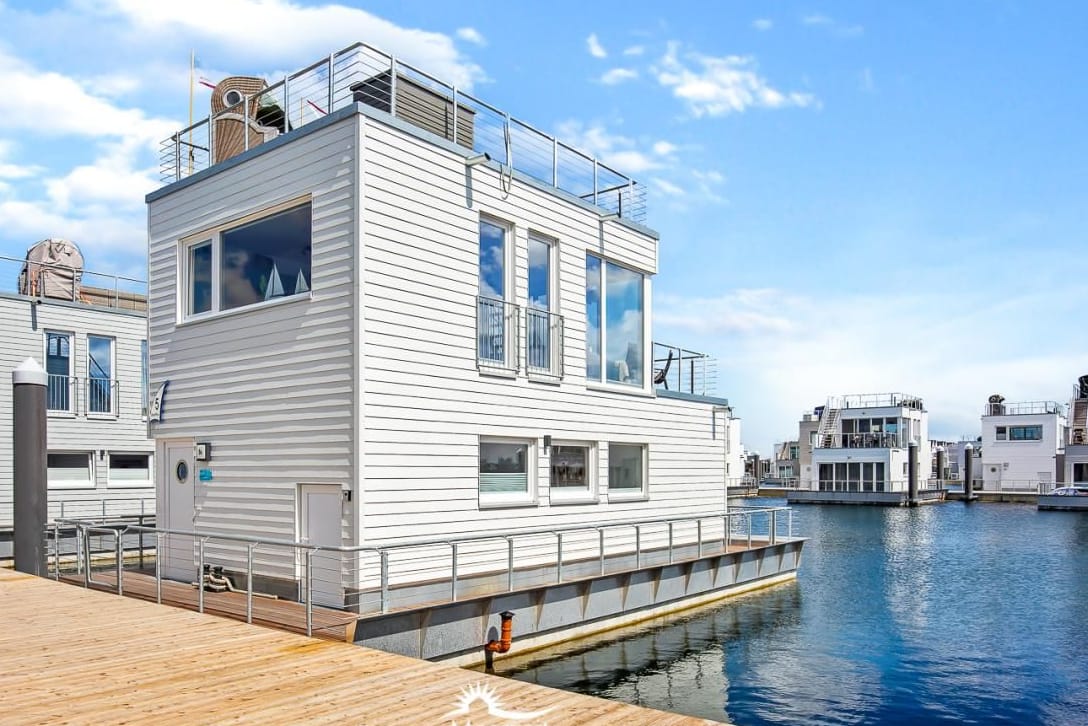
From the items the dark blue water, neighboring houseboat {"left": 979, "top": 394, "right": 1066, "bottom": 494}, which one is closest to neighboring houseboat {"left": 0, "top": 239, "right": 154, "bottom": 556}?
the dark blue water

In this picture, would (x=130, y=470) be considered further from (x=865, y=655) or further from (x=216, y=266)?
(x=865, y=655)

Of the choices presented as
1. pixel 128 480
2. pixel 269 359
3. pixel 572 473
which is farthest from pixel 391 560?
pixel 128 480

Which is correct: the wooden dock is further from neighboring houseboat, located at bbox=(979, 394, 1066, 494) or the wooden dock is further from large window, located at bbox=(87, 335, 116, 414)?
neighboring houseboat, located at bbox=(979, 394, 1066, 494)

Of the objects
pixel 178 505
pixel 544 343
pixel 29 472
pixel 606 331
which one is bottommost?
pixel 178 505

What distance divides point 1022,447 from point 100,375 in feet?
231

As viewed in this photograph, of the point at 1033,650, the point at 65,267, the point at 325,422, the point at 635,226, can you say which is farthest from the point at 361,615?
the point at 65,267

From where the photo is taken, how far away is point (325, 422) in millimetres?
11617

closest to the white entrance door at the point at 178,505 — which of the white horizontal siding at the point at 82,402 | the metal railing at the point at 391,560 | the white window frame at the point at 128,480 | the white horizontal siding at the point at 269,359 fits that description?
the metal railing at the point at 391,560

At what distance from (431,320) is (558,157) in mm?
4936

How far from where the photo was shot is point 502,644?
38.3ft

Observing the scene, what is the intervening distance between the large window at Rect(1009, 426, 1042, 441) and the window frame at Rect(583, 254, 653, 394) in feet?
213

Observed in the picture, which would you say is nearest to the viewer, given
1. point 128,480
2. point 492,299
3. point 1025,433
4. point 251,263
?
point 251,263

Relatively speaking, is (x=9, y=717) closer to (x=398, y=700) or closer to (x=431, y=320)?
(x=398, y=700)

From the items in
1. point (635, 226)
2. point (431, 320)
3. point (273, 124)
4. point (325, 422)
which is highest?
point (273, 124)
